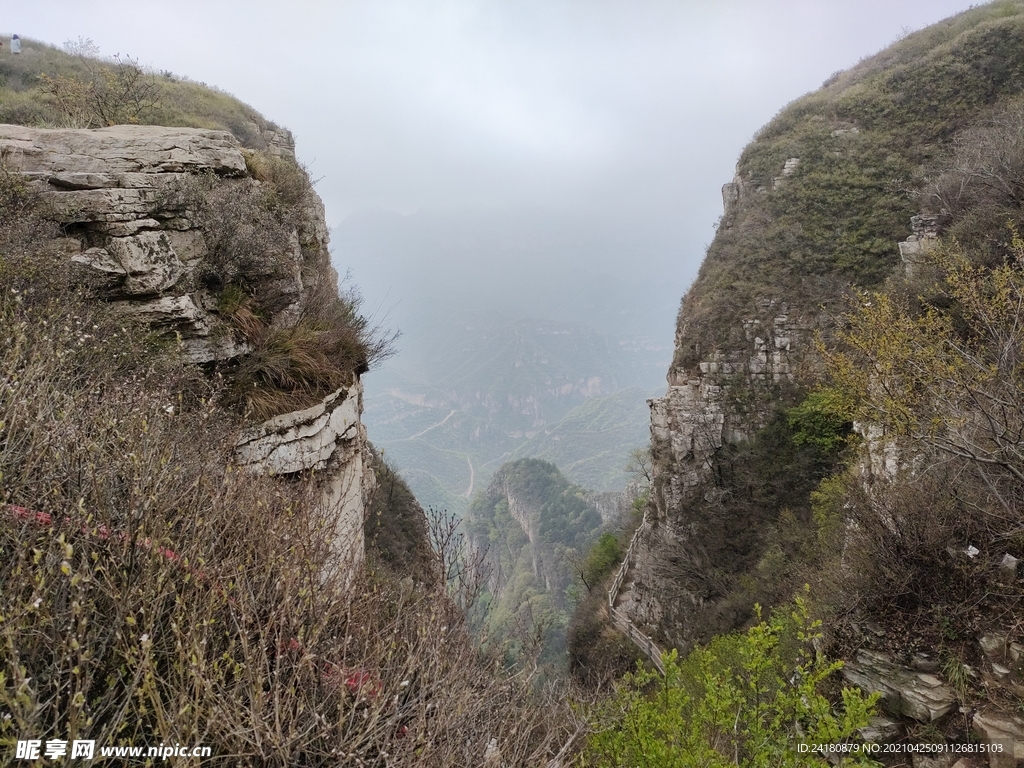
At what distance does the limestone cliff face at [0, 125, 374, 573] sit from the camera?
608 centimetres

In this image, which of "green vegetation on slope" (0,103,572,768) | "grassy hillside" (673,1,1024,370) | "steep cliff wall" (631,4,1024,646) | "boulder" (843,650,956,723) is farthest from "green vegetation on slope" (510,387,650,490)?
"green vegetation on slope" (0,103,572,768)

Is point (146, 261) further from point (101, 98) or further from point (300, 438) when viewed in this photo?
point (101, 98)

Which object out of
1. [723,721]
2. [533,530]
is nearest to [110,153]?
[723,721]

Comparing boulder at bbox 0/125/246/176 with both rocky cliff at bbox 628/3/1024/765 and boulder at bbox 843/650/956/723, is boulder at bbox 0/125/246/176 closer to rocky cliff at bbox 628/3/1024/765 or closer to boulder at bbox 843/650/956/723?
rocky cliff at bbox 628/3/1024/765

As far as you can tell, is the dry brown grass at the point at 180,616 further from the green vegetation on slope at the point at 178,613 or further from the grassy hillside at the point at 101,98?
the grassy hillside at the point at 101,98

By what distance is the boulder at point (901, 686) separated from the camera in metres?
5.03

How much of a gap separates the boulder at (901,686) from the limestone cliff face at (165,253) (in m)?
6.51

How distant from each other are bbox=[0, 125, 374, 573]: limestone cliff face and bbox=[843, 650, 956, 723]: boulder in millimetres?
6510

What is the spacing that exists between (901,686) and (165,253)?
10.9 m

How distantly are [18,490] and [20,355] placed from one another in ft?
5.67

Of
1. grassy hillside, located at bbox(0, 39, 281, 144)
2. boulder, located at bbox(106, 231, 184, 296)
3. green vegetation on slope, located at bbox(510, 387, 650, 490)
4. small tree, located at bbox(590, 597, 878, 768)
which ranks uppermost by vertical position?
grassy hillside, located at bbox(0, 39, 281, 144)

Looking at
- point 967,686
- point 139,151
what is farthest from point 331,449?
point 967,686

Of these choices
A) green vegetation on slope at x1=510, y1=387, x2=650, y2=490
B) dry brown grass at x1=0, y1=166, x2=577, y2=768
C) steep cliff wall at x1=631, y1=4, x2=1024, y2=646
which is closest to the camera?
dry brown grass at x1=0, y1=166, x2=577, y2=768

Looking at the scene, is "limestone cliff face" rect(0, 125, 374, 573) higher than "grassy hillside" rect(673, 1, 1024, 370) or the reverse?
the reverse
